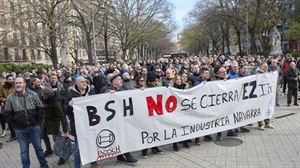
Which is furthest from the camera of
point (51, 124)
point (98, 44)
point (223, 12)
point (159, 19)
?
point (98, 44)

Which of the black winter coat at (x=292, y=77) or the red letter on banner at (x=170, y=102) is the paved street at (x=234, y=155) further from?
the black winter coat at (x=292, y=77)

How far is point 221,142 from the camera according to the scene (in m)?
8.11

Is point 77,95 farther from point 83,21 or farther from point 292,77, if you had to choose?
point 83,21

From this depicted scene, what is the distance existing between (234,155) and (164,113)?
1608 mm

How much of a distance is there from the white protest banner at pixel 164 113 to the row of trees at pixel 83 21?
2430cm

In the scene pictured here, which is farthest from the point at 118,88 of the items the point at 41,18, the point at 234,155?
the point at 41,18

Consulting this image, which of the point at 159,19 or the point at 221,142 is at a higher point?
the point at 159,19

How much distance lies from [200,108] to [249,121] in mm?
1635

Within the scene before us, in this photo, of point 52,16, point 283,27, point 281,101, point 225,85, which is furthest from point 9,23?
point 283,27

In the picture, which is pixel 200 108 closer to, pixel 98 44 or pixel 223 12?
pixel 223 12

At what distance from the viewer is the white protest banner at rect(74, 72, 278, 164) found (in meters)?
6.40

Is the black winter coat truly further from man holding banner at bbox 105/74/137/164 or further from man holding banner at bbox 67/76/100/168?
man holding banner at bbox 67/76/100/168

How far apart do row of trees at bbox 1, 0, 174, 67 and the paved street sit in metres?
23.8

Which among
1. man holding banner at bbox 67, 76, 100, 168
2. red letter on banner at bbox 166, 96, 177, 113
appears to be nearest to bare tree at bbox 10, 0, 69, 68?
red letter on banner at bbox 166, 96, 177, 113
